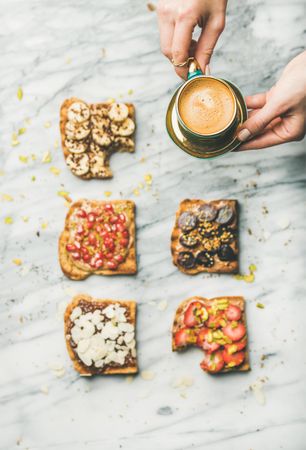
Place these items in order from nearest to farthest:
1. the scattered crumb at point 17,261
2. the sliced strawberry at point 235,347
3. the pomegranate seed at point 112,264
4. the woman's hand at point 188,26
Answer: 1. the woman's hand at point 188,26
2. the sliced strawberry at point 235,347
3. the pomegranate seed at point 112,264
4. the scattered crumb at point 17,261

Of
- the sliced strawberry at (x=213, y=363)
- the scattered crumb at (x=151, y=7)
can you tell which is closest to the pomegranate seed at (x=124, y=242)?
the sliced strawberry at (x=213, y=363)

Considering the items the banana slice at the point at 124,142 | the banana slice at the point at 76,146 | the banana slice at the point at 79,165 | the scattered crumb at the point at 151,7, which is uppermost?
the scattered crumb at the point at 151,7

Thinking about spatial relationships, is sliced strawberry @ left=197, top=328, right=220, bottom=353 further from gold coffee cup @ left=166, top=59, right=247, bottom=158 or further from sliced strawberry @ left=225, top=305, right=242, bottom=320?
gold coffee cup @ left=166, top=59, right=247, bottom=158

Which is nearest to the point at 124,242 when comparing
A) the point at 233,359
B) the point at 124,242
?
the point at 124,242

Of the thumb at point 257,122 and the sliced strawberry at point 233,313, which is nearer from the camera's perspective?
the thumb at point 257,122

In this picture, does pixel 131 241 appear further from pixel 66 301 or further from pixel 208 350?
pixel 208 350

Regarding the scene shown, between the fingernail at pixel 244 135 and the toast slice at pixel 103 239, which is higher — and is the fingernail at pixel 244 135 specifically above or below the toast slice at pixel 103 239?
above

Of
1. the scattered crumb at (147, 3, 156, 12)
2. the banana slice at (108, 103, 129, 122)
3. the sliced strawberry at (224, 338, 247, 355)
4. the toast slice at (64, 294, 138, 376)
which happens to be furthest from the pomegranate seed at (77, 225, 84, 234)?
the scattered crumb at (147, 3, 156, 12)

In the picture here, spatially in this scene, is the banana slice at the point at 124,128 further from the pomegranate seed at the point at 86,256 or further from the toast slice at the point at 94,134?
the pomegranate seed at the point at 86,256
